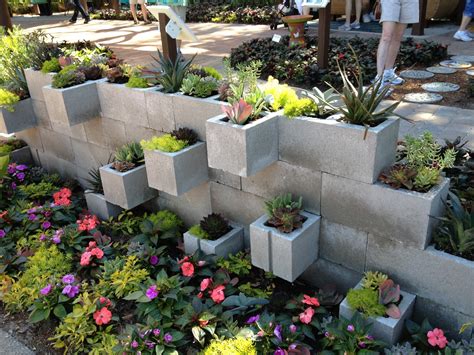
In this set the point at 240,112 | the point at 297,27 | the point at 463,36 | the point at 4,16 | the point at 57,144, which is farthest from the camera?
the point at 463,36

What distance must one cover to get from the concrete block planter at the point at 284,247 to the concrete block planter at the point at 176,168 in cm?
76

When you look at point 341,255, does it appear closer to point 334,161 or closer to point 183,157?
point 334,161

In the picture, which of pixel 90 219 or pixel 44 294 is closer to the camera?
pixel 44 294

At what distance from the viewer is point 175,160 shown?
3375mm

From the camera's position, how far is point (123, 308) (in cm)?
334

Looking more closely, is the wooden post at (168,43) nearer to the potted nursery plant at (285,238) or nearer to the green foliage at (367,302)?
the potted nursery plant at (285,238)

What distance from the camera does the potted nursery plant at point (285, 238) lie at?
→ 2.90 m

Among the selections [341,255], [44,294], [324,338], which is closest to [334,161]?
[341,255]

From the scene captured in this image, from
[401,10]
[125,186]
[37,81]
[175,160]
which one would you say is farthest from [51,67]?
[401,10]

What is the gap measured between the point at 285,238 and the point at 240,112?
0.85 m

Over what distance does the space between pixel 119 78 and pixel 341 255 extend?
2692mm

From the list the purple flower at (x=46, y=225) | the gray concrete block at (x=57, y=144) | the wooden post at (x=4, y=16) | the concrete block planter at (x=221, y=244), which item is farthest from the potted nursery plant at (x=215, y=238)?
the wooden post at (x=4, y=16)

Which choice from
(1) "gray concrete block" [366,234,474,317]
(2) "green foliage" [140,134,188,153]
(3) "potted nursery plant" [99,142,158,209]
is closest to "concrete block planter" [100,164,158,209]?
(3) "potted nursery plant" [99,142,158,209]

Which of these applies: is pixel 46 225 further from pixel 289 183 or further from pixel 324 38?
pixel 324 38
